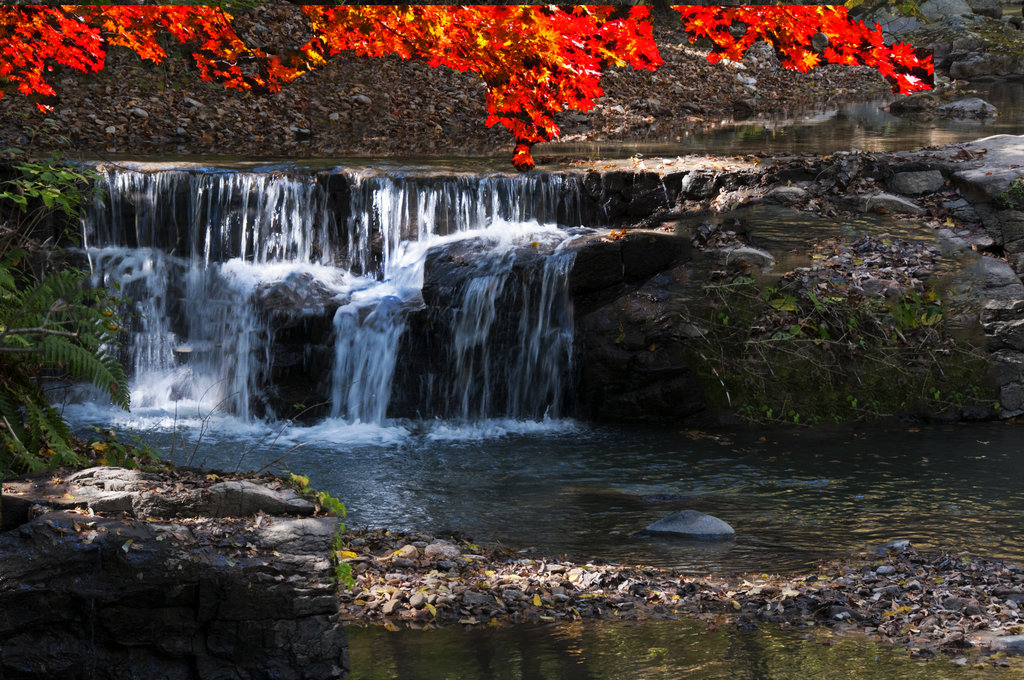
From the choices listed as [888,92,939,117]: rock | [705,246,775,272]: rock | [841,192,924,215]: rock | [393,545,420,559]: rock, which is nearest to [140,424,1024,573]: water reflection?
[393,545,420,559]: rock

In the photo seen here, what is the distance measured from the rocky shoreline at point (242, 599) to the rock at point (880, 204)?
267 inches

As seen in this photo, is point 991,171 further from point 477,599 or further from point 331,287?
point 477,599

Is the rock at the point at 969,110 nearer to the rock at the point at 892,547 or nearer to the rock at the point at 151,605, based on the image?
the rock at the point at 892,547

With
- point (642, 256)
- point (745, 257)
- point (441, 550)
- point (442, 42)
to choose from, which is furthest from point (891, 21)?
point (441, 550)

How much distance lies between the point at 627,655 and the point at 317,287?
24.9 feet

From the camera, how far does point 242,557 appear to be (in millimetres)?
4129

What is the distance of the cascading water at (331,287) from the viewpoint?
34.4ft

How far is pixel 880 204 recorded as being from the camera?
11438mm

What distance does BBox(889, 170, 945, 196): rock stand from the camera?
38.5ft

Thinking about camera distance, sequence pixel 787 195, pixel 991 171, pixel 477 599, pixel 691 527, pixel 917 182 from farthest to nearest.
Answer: pixel 917 182 < pixel 787 195 < pixel 991 171 < pixel 691 527 < pixel 477 599

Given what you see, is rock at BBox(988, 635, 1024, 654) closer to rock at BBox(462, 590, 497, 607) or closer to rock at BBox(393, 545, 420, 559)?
rock at BBox(462, 590, 497, 607)

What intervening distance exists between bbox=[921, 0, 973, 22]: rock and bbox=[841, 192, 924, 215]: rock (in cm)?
1755

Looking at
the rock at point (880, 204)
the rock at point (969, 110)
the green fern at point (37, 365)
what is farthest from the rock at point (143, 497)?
the rock at point (969, 110)

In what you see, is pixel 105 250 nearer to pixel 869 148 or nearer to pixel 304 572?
pixel 304 572
